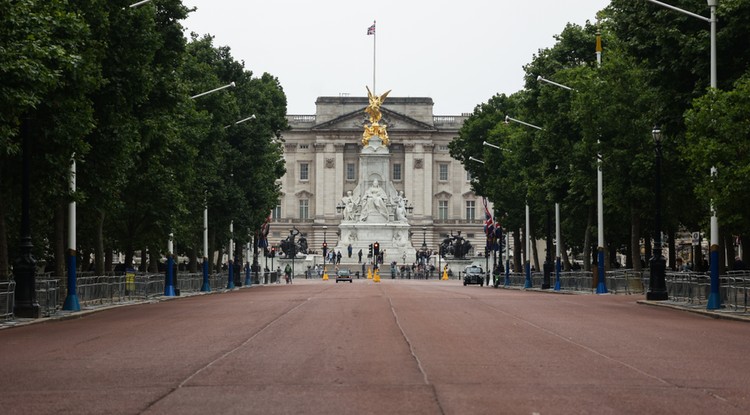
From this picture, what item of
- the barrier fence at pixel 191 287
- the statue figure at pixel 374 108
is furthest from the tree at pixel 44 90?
the statue figure at pixel 374 108

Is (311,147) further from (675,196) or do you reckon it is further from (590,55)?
(675,196)

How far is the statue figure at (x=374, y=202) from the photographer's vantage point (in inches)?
5512

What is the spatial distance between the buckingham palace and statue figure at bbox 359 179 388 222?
169 ft

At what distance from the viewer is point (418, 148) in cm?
19538

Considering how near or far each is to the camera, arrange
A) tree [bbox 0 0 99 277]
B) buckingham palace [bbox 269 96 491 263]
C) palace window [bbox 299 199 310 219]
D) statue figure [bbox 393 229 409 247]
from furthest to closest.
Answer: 1. palace window [bbox 299 199 310 219]
2. buckingham palace [bbox 269 96 491 263]
3. statue figure [bbox 393 229 409 247]
4. tree [bbox 0 0 99 277]

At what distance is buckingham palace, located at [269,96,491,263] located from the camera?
194m

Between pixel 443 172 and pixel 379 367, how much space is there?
181m

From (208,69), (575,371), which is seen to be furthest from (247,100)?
(575,371)

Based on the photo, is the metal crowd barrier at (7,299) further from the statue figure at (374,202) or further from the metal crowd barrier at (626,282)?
the statue figure at (374,202)

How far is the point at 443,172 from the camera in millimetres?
198000

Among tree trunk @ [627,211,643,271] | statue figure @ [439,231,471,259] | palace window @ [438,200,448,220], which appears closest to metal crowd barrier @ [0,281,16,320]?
tree trunk @ [627,211,643,271]

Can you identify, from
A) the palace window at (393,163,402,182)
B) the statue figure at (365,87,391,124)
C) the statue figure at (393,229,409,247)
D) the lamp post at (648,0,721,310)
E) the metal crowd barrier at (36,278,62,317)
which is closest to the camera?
the metal crowd barrier at (36,278,62,317)

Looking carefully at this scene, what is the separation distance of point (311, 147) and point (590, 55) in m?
127

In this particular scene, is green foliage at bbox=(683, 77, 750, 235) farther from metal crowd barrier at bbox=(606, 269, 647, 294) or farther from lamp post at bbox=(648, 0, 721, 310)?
metal crowd barrier at bbox=(606, 269, 647, 294)
